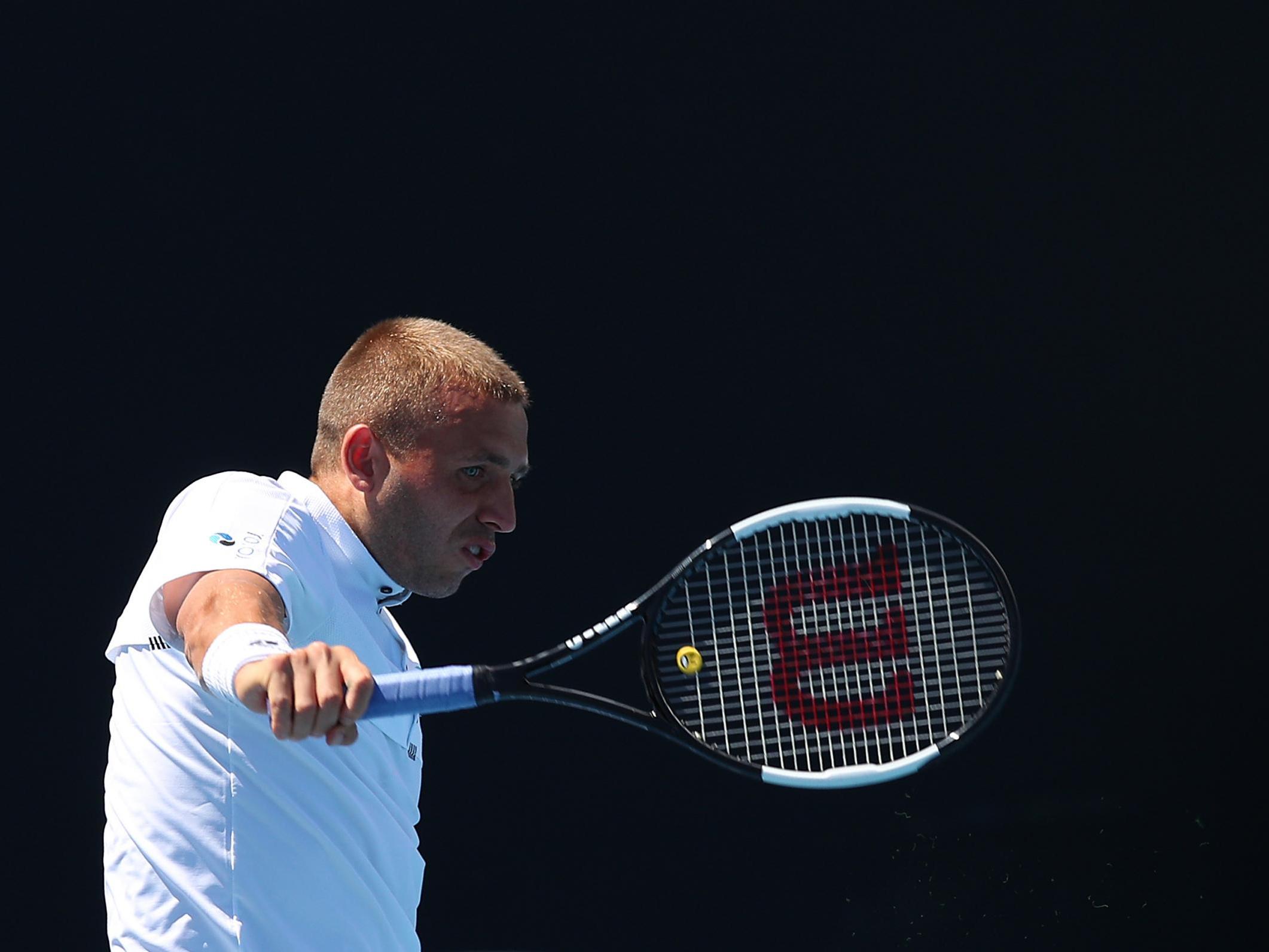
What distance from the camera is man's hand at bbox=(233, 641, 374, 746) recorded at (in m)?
1.42

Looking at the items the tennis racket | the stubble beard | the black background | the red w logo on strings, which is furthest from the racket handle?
the black background

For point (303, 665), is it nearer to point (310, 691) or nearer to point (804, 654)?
point (310, 691)

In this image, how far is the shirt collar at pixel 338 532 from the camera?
6.54 feet

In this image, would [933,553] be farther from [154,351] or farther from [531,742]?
[154,351]

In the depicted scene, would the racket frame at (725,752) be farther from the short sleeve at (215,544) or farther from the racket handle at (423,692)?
the short sleeve at (215,544)

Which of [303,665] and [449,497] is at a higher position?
[449,497]

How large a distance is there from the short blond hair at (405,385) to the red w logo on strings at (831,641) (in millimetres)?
564

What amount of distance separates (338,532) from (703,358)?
1.80 metres

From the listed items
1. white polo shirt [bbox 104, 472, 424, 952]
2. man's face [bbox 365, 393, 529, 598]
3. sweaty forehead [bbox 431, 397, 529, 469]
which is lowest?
white polo shirt [bbox 104, 472, 424, 952]

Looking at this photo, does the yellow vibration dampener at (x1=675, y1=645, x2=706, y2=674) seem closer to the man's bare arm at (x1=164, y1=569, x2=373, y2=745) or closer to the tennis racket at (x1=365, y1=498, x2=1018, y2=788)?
the tennis racket at (x1=365, y1=498, x2=1018, y2=788)

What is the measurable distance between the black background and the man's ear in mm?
1482

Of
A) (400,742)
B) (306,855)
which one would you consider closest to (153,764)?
(306,855)

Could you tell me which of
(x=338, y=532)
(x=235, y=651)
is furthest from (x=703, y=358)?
(x=235, y=651)

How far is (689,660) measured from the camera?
82.6 inches
